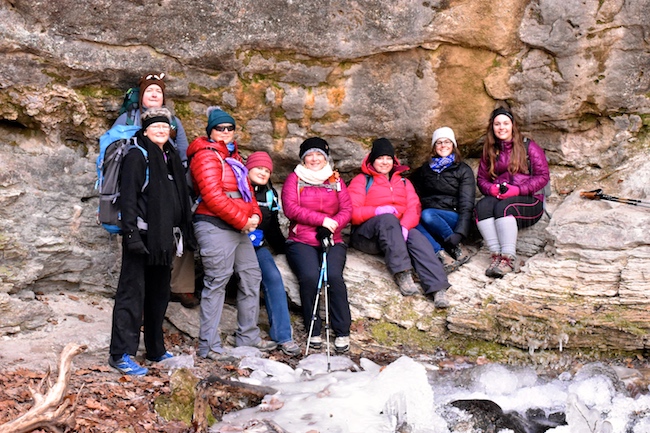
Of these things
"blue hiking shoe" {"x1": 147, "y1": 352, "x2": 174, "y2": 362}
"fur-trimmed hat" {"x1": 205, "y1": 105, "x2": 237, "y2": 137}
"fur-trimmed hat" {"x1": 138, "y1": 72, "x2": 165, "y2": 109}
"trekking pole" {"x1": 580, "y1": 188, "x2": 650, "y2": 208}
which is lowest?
"blue hiking shoe" {"x1": 147, "y1": 352, "x2": 174, "y2": 362}

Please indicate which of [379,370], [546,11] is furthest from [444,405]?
[546,11]

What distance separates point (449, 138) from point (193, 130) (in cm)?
375

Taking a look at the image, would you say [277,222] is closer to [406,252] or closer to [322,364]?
[406,252]

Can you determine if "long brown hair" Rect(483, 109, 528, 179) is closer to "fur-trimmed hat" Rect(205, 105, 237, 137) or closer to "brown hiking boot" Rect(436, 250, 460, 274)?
"brown hiking boot" Rect(436, 250, 460, 274)

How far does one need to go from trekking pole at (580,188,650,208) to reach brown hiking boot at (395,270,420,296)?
121 inches

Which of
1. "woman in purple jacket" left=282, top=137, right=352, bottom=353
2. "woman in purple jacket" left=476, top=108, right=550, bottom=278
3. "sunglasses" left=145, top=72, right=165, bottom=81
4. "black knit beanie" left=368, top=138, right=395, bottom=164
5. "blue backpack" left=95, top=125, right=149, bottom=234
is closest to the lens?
"blue backpack" left=95, top=125, right=149, bottom=234

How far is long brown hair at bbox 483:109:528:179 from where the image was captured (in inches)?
403

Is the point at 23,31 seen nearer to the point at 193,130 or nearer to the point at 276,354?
the point at 193,130

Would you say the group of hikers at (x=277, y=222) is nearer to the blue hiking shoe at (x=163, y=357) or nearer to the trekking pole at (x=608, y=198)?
the blue hiking shoe at (x=163, y=357)

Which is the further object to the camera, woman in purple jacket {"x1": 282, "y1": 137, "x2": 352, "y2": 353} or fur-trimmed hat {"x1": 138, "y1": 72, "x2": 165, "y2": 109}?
woman in purple jacket {"x1": 282, "y1": 137, "x2": 352, "y2": 353}

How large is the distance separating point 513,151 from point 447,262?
1.89 metres

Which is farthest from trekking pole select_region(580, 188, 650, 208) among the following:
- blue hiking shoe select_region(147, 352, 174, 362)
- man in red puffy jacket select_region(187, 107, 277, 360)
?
blue hiking shoe select_region(147, 352, 174, 362)

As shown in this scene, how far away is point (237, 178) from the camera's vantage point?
891 centimetres

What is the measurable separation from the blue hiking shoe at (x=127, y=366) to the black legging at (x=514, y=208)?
5.16 meters
